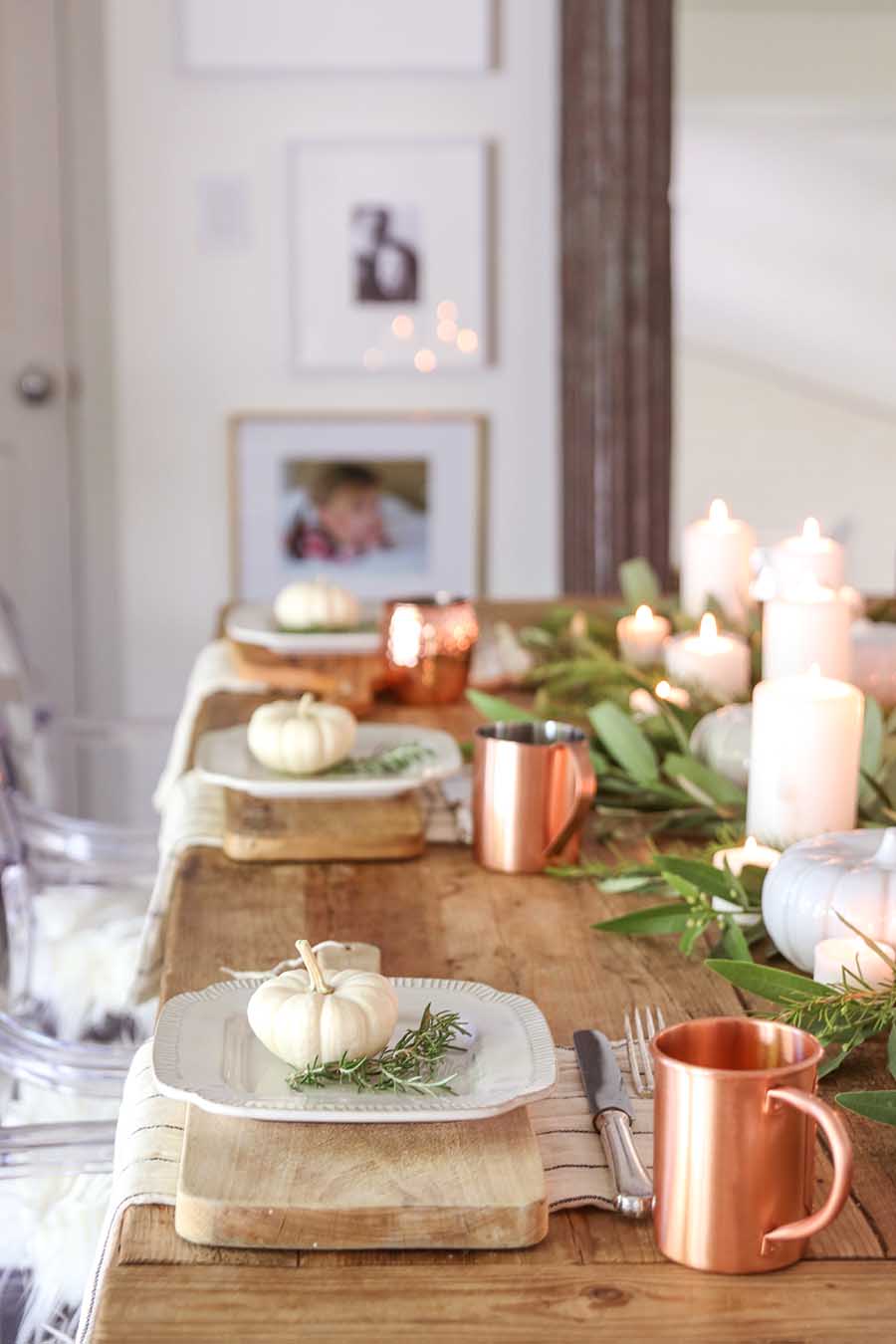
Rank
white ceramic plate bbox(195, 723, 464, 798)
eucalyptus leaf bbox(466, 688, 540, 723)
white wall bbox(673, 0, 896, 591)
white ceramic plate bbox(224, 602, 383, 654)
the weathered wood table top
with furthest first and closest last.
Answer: white wall bbox(673, 0, 896, 591) → white ceramic plate bbox(224, 602, 383, 654) → eucalyptus leaf bbox(466, 688, 540, 723) → white ceramic plate bbox(195, 723, 464, 798) → the weathered wood table top

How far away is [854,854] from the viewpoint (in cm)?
A: 99

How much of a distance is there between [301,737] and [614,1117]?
60 centimetres

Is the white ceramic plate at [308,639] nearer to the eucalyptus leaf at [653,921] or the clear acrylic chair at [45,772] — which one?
the clear acrylic chair at [45,772]

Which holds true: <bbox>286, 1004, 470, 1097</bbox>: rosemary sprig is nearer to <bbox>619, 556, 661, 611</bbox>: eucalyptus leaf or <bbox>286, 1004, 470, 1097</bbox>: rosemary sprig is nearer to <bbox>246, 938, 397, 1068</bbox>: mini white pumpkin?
<bbox>246, 938, 397, 1068</bbox>: mini white pumpkin

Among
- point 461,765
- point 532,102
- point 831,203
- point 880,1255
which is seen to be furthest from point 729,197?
point 880,1255

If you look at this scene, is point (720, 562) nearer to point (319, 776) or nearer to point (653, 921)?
point (319, 776)

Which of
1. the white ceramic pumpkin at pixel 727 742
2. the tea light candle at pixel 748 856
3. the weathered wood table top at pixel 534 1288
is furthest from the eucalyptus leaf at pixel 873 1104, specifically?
the white ceramic pumpkin at pixel 727 742

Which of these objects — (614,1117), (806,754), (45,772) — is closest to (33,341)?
(45,772)

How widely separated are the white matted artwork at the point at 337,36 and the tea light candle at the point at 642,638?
6.75 feet

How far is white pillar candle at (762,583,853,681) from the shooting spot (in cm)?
136

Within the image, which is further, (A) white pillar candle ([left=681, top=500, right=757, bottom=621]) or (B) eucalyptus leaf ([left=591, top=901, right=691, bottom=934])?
(A) white pillar candle ([left=681, top=500, right=757, bottom=621])

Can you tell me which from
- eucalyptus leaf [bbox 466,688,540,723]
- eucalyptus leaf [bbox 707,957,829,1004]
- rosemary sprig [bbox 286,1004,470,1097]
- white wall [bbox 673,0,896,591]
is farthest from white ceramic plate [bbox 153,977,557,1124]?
white wall [bbox 673,0,896,591]

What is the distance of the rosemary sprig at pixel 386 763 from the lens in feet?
4.46

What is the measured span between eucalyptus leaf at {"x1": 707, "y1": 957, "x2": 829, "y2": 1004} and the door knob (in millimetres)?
2957
